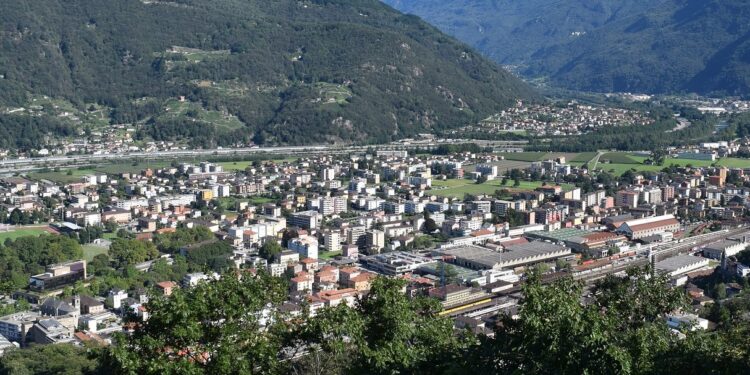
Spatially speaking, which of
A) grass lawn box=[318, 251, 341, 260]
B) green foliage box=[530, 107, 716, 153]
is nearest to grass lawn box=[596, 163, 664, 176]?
green foliage box=[530, 107, 716, 153]

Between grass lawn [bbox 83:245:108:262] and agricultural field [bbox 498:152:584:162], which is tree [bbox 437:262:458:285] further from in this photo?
agricultural field [bbox 498:152:584:162]

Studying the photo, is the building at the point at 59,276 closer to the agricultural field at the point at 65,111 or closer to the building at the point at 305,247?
the building at the point at 305,247

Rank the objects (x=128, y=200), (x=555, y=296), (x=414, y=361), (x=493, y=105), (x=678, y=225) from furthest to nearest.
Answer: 1. (x=493, y=105)
2. (x=128, y=200)
3. (x=678, y=225)
4. (x=414, y=361)
5. (x=555, y=296)

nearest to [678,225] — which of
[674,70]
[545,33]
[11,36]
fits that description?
[11,36]

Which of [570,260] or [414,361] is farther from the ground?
[414,361]

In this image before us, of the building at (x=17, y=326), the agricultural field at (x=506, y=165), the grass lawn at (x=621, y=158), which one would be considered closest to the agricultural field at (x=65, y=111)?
the agricultural field at (x=506, y=165)

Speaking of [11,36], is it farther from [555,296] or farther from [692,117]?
[555,296]
